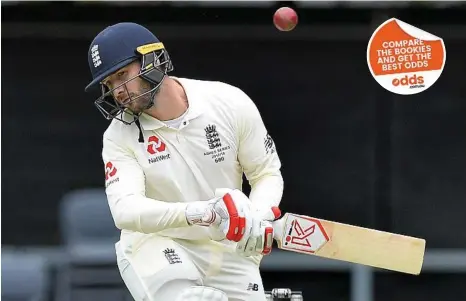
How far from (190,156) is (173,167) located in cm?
6

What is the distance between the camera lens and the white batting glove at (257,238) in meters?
4.10

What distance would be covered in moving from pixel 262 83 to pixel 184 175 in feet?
6.39

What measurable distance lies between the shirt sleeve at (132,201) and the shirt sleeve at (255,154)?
33 cm

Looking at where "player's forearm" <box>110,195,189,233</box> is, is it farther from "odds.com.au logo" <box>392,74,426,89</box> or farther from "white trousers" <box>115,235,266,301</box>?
"odds.com.au logo" <box>392,74,426,89</box>

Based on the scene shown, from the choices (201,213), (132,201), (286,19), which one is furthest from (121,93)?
(286,19)

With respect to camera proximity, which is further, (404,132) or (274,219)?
(404,132)

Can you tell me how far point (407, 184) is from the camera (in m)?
6.23

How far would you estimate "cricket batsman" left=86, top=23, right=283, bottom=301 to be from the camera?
4.25 metres

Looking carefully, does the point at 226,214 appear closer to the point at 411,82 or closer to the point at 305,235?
the point at 305,235

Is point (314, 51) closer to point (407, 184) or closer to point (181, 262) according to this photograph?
point (407, 184)

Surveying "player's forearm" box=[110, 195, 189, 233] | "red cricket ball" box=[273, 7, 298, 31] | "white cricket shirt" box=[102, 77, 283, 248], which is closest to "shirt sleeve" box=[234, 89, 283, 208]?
"white cricket shirt" box=[102, 77, 283, 248]

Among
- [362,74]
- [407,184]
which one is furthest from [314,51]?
[407,184]

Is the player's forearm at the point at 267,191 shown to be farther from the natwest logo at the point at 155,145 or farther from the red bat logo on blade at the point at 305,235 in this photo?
the natwest logo at the point at 155,145

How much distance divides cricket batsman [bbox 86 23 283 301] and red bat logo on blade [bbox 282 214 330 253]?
0.34 ft
